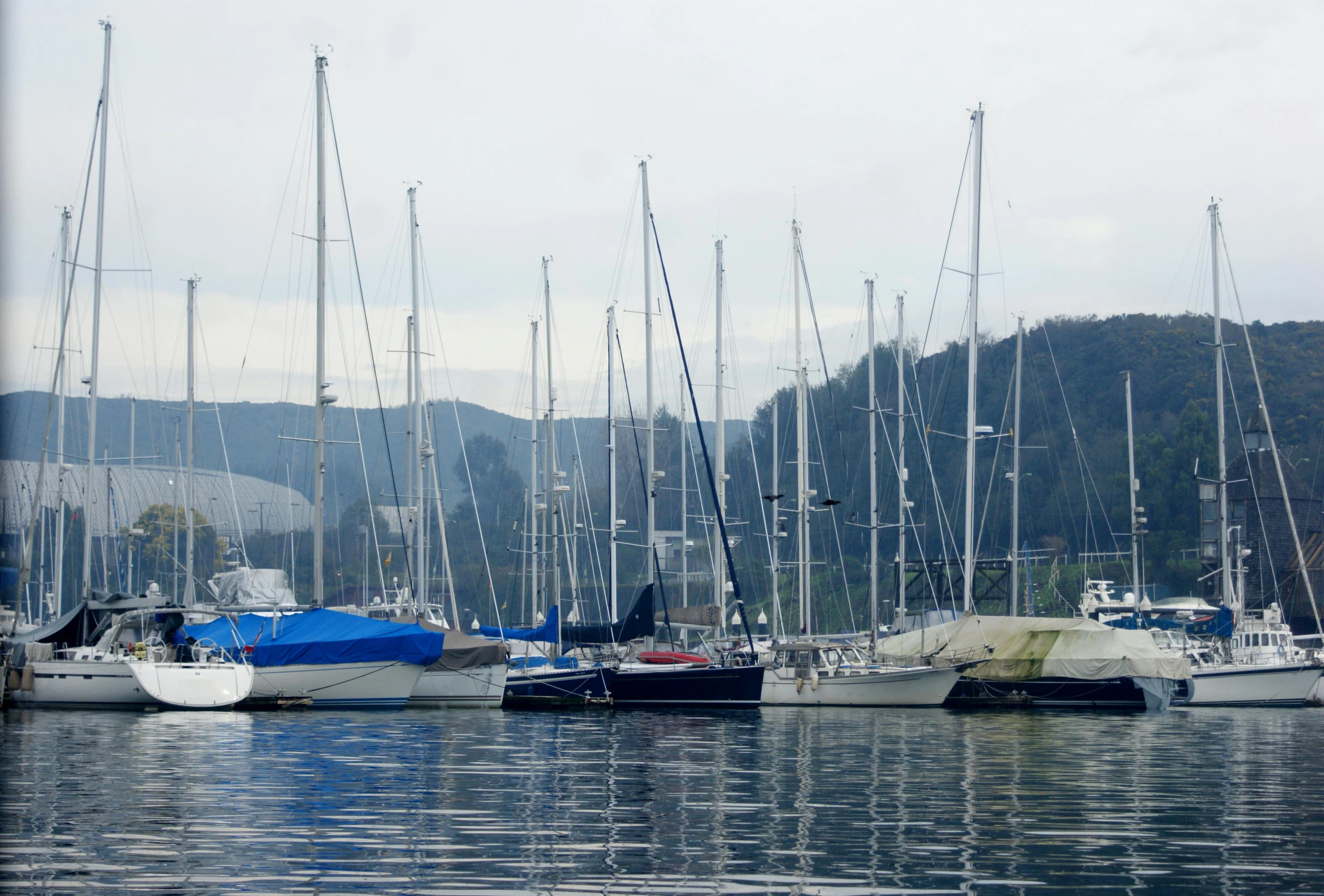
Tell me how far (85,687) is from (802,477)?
25.0 metres

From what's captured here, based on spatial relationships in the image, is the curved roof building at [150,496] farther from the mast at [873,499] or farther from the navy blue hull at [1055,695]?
the navy blue hull at [1055,695]

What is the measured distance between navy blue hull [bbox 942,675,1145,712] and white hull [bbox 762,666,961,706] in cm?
197

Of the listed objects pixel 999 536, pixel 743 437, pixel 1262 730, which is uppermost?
pixel 743 437

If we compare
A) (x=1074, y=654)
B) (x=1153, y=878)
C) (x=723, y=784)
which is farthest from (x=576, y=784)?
(x=1074, y=654)

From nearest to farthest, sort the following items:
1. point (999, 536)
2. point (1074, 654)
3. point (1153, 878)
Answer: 1. point (1153, 878)
2. point (1074, 654)
3. point (999, 536)

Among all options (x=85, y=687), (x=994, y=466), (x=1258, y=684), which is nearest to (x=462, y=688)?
(x=85, y=687)

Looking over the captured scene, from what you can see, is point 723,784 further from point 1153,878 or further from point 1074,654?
point 1074,654

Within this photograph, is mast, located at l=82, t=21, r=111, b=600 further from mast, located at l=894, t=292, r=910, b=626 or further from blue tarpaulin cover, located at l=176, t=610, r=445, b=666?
mast, located at l=894, t=292, r=910, b=626

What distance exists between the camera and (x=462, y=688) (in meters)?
39.3

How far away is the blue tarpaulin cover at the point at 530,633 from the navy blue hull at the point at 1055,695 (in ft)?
43.7

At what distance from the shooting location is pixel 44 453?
139 ft

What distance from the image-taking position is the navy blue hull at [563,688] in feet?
134

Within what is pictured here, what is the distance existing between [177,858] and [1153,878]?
938cm

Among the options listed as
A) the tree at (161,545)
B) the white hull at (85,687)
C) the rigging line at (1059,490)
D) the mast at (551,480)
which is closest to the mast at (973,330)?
the mast at (551,480)
